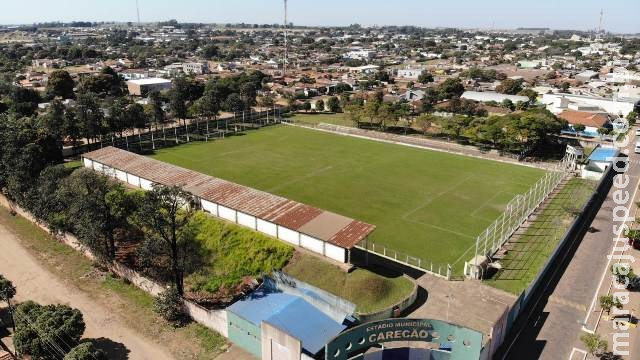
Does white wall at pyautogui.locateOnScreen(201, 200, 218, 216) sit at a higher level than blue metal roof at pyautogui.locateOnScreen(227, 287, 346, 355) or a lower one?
higher

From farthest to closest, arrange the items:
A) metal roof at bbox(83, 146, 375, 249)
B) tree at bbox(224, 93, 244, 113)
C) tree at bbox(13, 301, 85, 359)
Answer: tree at bbox(224, 93, 244, 113), metal roof at bbox(83, 146, 375, 249), tree at bbox(13, 301, 85, 359)

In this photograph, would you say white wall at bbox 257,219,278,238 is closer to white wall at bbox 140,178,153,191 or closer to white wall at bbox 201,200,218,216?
white wall at bbox 201,200,218,216

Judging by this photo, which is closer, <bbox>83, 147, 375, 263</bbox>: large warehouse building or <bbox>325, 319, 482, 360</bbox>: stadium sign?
<bbox>325, 319, 482, 360</bbox>: stadium sign

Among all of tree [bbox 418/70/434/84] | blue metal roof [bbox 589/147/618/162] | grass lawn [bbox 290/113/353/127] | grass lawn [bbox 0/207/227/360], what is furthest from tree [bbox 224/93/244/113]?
tree [bbox 418/70/434/84]

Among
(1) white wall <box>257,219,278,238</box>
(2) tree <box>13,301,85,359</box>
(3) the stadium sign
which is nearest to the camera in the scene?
(3) the stadium sign

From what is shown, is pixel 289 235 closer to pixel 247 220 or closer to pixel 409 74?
pixel 247 220

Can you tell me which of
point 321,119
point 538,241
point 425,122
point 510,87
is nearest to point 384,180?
point 538,241

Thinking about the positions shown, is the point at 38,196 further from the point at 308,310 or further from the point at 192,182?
the point at 308,310

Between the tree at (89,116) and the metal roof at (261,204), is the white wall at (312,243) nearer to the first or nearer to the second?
the metal roof at (261,204)

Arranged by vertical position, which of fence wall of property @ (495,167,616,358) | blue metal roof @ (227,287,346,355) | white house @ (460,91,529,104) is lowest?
fence wall of property @ (495,167,616,358)
